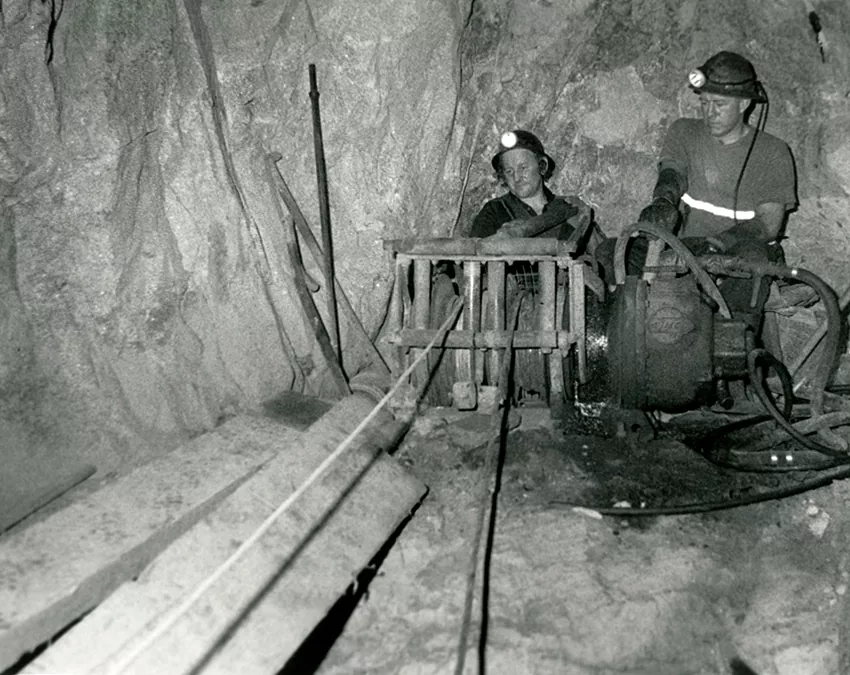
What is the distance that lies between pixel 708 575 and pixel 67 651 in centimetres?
303

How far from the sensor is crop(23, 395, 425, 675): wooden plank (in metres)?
2.23

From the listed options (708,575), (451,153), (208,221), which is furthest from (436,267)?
(708,575)

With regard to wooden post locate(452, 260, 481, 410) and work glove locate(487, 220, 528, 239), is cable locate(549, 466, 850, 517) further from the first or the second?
work glove locate(487, 220, 528, 239)

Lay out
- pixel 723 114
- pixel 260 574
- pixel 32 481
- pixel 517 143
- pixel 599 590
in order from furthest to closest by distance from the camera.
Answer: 1. pixel 517 143
2. pixel 723 114
3. pixel 32 481
4. pixel 599 590
5. pixel 260 574

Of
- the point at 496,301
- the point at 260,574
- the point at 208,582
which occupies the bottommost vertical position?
the point at 260,574

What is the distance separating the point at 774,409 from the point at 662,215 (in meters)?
1.75

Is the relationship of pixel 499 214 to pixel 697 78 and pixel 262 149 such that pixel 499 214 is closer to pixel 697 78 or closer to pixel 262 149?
pixel 697 78

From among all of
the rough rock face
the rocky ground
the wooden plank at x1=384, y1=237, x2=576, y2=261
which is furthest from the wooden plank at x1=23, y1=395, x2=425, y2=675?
the rough rock face

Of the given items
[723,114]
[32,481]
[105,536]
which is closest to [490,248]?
[723,114]

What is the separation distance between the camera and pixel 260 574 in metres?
2.60

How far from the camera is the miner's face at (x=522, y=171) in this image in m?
5.15

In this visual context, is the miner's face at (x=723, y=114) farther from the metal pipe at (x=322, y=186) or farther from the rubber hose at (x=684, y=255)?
the metal pipe at (x=322, y=186)

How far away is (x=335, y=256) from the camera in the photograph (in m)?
5.19

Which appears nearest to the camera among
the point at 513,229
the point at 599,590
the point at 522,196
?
the point at 599,590
